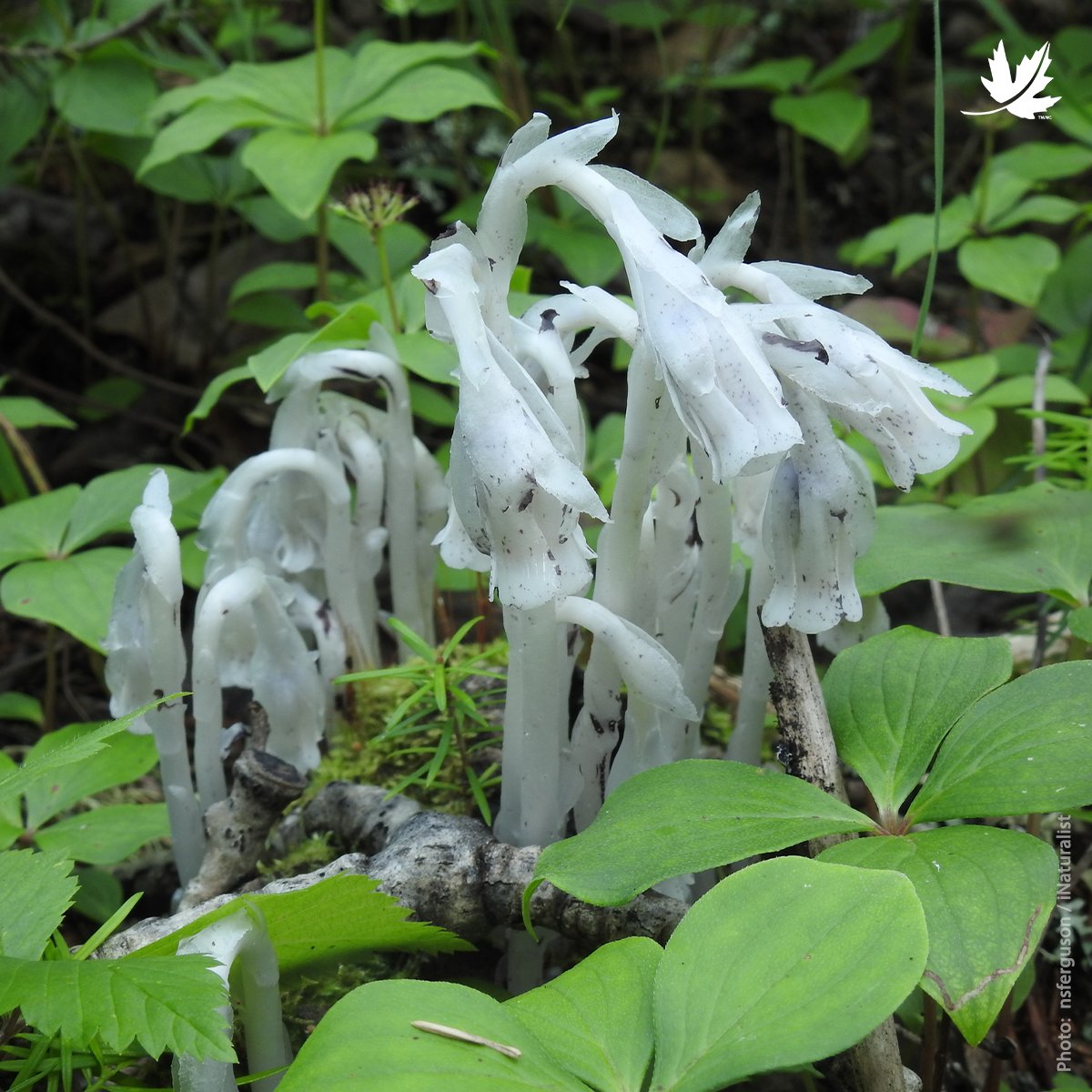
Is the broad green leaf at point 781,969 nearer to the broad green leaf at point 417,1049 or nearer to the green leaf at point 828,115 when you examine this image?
Result: the broad green leaf at point 417,1049

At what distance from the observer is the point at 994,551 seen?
1584 mm

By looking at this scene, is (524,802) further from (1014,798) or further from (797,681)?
(1014,798)

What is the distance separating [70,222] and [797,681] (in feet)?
11.2

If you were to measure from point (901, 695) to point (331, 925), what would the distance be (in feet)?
2.28

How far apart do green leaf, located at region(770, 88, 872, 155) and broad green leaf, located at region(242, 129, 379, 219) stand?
1.71 metres

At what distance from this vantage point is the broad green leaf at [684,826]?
1.10m

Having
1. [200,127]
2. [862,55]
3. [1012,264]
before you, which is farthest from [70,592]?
[862,55]

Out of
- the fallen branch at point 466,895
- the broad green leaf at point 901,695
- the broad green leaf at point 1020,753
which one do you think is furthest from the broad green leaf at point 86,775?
the broad green leaf at point 1020,753

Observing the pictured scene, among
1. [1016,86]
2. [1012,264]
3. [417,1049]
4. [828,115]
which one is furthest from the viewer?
[828,115]

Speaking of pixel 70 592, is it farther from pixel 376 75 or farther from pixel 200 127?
pixel 376 75

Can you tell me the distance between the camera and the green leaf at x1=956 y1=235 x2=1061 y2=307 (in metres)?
2.89

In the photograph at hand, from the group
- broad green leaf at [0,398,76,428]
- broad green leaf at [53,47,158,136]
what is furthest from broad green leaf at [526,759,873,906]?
broad green leaf at [53,47,158,136]

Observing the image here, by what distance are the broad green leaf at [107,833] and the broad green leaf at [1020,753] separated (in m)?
1.13

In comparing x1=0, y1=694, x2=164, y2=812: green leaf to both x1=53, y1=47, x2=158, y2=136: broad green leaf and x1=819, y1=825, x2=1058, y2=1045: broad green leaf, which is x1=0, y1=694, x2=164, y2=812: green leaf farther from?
x1=53, y1=47, x2=158, y2=136: broad green leaf
